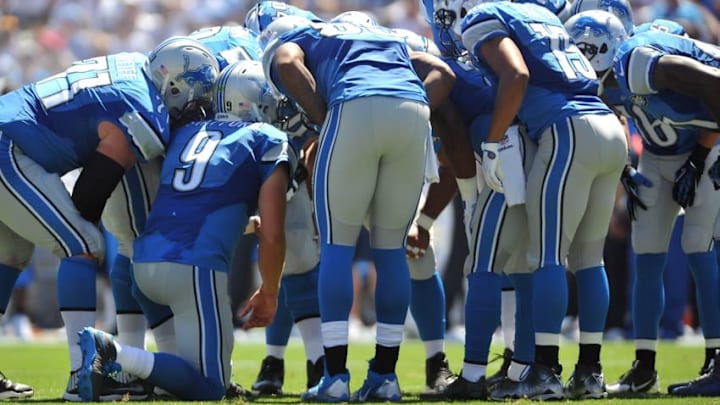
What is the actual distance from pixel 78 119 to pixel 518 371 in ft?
8.27

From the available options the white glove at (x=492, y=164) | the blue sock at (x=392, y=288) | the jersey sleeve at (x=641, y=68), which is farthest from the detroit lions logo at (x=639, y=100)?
the blue sock at (x=392, y=288)

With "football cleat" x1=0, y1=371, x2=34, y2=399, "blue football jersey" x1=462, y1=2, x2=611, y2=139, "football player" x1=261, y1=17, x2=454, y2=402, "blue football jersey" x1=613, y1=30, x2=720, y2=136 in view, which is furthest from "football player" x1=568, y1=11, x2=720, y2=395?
"football cleat" x1=0, y1=371, x2=34, y2=399

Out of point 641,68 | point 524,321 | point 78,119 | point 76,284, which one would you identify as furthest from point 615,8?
point 76,284

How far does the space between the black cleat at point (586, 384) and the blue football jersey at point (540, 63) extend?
3.95 ft

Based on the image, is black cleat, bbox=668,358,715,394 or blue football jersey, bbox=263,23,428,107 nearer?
blue football jersey, bbox=263,23,428,107

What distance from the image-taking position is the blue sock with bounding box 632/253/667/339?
7.58m

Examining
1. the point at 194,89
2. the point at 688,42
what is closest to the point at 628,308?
the point at 688,42

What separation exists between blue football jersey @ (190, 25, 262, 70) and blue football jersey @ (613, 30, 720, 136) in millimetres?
2055

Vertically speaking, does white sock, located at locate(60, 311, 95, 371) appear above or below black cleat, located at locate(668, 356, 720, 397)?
above

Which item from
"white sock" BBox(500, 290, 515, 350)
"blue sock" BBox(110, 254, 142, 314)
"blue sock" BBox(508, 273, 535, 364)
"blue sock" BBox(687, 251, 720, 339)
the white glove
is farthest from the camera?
"white sock" BBox(500, 290, 515, 350)

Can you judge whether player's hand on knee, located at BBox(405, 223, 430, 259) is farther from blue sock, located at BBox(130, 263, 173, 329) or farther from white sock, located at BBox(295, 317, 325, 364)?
blue sock, located at BBox(130, 263, 173, 329)

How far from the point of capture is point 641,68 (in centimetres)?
674

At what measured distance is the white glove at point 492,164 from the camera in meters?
6.43

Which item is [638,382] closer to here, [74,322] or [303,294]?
[303,294]
